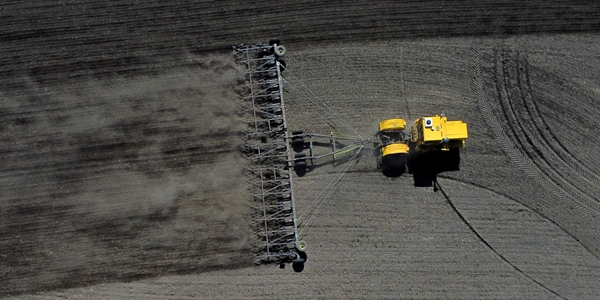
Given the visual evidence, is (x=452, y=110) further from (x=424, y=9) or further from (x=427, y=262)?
(x=427, y=262)

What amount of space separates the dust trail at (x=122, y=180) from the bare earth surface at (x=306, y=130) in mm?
42

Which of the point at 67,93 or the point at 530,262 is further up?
the point at 67,93

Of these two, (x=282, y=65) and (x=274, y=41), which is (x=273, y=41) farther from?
(x=282, y=65)

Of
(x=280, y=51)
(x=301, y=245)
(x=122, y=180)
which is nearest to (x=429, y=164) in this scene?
(x=301, y=245)

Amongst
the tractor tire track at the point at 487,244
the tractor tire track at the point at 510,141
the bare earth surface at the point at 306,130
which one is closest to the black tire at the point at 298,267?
the bare earth surface at the point at 306,130

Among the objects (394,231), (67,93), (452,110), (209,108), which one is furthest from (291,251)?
(67,93)

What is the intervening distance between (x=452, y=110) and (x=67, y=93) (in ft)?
38.4

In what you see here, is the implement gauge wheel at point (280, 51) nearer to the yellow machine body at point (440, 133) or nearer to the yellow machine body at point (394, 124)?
the yellow machine body at point (394, 124)

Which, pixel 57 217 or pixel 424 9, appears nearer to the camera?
pixel 57 217

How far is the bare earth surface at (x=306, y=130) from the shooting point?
39.4 feet

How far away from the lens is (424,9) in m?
→ 12.8

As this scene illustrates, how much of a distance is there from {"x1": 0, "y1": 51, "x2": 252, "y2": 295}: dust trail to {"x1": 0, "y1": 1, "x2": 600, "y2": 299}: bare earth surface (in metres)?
0.04

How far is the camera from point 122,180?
1218 cm

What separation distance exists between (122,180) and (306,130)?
569 centimetres
